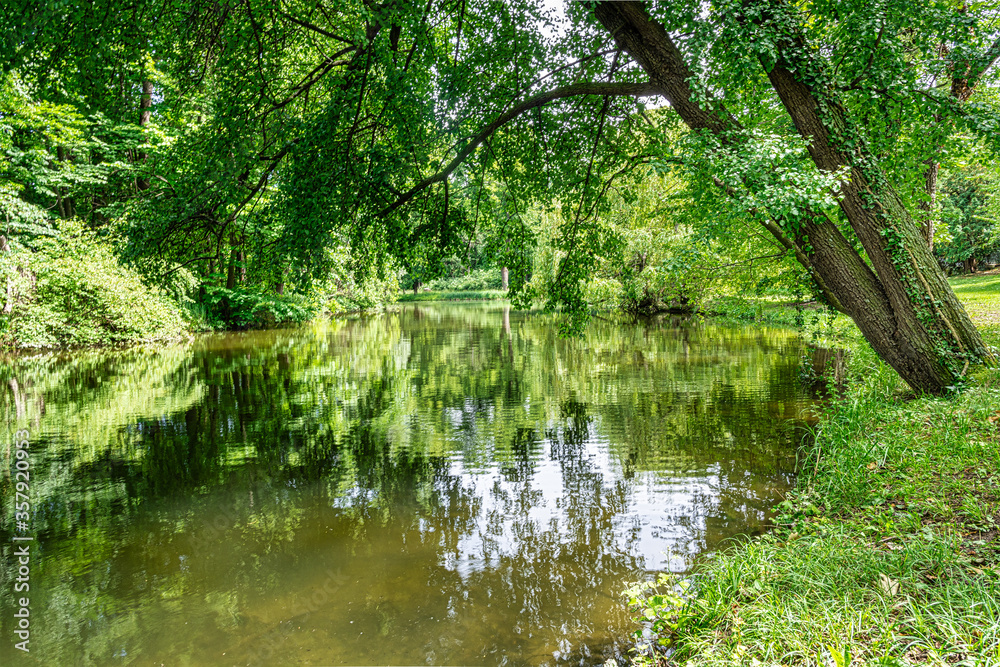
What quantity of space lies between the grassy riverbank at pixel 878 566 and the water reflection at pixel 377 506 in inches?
26.0

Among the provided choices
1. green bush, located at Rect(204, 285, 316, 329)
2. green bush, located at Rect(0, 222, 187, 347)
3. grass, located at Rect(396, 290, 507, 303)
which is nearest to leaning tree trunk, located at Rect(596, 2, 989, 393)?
green bush, located at Rect(0, 222, 187, 347)

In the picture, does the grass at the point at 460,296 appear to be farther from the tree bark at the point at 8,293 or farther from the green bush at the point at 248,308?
the tree bark at the point at 8,293

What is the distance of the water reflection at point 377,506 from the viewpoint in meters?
3.65

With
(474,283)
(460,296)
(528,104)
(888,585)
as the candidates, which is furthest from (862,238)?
(474,283)

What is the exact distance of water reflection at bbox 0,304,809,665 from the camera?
365cm

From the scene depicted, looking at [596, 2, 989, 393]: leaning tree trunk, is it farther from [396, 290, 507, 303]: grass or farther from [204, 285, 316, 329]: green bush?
[396, 290, 507, 303]: grass

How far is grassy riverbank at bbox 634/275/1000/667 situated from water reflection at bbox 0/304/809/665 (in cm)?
66

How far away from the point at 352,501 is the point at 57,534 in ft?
9.24

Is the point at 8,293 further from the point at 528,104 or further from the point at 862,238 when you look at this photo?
the point at 862,238

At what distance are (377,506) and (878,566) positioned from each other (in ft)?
14.6

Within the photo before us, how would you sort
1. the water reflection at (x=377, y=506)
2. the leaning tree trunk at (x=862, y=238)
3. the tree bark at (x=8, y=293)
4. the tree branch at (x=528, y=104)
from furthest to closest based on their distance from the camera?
the tree bark at (x=8, y=293) → the tree branch at (x=528, y=104) → the leaning tree trunk at (x=862, y=238) → the water reflection at (x=377, y=506)

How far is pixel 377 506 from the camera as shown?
18.5ft

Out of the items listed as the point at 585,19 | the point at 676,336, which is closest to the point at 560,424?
the point at 585,19

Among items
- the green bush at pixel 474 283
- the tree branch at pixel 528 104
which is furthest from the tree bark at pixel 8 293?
the green bush at pixel 474 283
